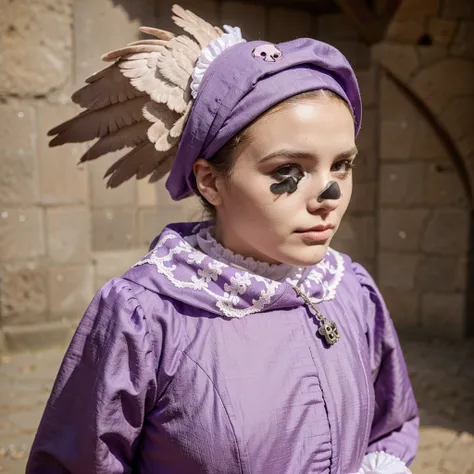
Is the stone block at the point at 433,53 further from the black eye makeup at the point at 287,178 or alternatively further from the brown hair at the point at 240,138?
the black eye makeup at the point at 287,178

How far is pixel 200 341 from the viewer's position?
1219 mm

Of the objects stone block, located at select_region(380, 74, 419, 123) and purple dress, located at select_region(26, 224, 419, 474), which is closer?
purple dress, located at select_region(26, 224, 419, 474)

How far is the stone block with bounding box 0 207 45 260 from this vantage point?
4.41m

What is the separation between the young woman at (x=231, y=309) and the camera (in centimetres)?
118

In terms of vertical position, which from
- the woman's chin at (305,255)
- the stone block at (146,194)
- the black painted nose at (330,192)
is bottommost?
the stone block at (146,194)

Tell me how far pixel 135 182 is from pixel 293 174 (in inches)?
144

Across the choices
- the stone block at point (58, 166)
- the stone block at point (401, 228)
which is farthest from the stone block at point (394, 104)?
the stone block at point (58, 166)

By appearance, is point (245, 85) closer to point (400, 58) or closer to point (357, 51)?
point (400, 58)

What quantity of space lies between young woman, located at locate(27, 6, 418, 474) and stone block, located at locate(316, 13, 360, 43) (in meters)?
3.87

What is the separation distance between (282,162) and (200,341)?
1.36 ft

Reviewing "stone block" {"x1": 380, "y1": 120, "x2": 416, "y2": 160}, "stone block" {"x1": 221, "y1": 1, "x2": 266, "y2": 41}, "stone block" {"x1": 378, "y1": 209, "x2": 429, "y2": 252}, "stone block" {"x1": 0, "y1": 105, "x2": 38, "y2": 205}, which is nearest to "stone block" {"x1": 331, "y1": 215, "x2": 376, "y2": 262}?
"stone block" {"x1": 378, "y1": 209, "x2": 429, "y2": 252}

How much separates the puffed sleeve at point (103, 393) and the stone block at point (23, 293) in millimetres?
3420

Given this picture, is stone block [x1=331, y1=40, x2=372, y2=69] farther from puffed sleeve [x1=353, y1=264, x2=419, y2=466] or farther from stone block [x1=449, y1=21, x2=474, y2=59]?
puffed sleeve [x1=353, y1=264, x2=419, y2=466]

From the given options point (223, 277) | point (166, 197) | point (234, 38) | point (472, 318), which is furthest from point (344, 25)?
point (223, 277)
